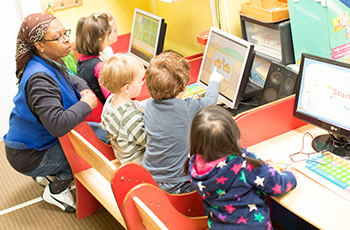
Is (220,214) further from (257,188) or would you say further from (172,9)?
(172,9)

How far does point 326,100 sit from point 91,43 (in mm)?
1473

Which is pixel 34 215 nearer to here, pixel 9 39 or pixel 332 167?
pixel 9 39

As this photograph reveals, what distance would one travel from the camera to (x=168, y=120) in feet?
4.58

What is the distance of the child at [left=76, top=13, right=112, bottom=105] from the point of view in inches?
84.6

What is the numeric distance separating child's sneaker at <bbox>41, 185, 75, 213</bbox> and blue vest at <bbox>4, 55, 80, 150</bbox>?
1.28 ft

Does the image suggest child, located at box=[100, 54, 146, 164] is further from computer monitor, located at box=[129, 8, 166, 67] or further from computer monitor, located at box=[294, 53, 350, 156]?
computer monitor, located at box=[129, 8, 166, 67]

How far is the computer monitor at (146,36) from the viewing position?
2.51 meters

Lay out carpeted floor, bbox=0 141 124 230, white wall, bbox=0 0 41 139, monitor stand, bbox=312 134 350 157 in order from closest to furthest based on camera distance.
Result: monitor stand, bbox=312 134 350 157 → carpeted floor, bbox=0 141 124 230 → white wall, bbox=0 0 41 139

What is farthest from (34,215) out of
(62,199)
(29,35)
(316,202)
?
(316,202)

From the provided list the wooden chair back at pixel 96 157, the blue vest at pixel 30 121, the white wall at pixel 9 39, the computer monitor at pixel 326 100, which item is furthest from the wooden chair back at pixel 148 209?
the white wall at pixel 9 39

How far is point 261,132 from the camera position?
1527 mm

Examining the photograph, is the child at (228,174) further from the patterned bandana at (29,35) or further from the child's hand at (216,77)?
the patterned bandana at (29,35)

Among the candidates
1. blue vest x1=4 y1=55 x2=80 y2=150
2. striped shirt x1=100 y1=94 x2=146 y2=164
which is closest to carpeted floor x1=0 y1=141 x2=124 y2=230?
blue vest x1=4 y1=55 x2=80 y2=150

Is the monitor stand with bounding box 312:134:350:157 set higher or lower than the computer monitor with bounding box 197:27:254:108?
lower
